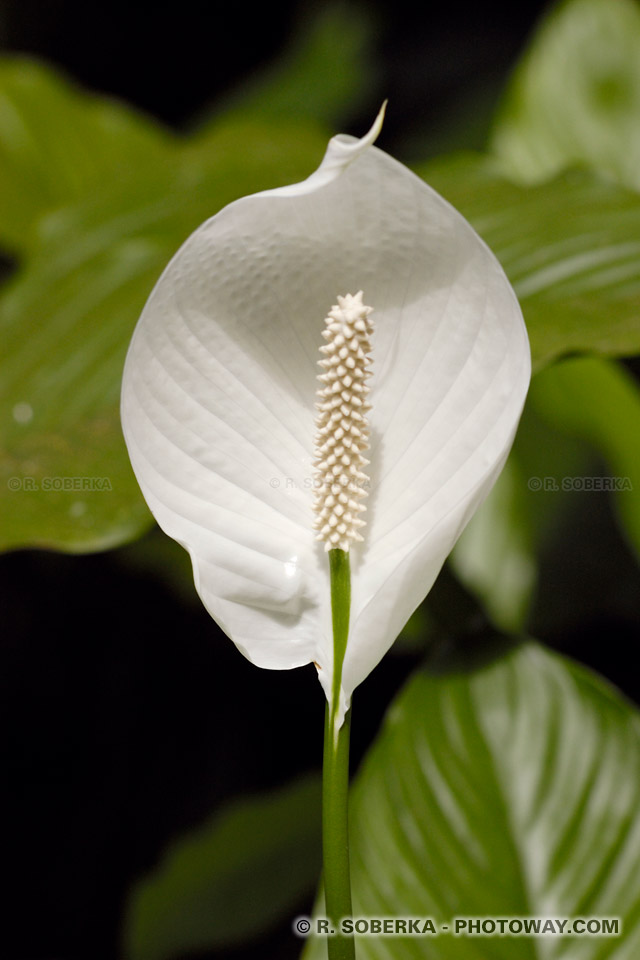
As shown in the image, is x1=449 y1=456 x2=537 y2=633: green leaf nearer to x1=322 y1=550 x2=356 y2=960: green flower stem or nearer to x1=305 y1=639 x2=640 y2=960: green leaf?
x1=305 y1=639 x2=640 y2=960: green leaf

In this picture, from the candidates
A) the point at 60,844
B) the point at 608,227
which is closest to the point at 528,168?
the point at 608,227

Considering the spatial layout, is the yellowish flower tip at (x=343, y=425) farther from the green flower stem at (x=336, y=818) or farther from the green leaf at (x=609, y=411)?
the green leaf at (x=609, y=411)

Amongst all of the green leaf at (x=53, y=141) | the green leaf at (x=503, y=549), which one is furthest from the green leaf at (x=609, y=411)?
the green leaf at (x=53, y=141)

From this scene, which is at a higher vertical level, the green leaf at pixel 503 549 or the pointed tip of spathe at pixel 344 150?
the pointed tip of spathe at pixel 344 150

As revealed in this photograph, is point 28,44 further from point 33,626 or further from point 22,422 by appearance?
point 22,422

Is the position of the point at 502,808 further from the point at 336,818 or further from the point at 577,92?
the point at 577,92

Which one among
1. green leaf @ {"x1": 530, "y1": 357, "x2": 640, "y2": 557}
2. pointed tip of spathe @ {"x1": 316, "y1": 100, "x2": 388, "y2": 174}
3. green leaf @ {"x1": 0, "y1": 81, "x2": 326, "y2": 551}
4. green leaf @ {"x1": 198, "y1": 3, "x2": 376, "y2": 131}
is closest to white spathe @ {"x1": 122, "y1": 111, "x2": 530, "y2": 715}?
pointed tip of spathe @ {"x1": 316, "y1": 100, "x2": 388, "y2": 174}

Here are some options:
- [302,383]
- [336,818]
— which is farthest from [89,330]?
[336,818]
